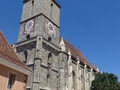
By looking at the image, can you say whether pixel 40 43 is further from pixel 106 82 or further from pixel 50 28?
pixel 106 82

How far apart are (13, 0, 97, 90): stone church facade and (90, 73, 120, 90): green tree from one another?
2.68m

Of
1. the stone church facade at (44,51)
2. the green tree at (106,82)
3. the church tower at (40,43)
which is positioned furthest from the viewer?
the green tree at (106,82)

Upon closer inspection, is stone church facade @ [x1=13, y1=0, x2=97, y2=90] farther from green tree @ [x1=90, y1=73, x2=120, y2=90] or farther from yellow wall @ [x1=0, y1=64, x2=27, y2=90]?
yellow wall @ [x1=0, y1=64, x2=27, y2=90]

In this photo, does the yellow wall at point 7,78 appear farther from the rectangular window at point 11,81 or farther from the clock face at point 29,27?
the clock face at point 29,27

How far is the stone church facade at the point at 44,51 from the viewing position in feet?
63.0

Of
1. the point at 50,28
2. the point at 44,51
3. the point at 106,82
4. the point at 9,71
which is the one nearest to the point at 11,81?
the point at 9,71

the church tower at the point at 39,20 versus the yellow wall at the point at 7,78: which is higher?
the church tower at the point at 39,20

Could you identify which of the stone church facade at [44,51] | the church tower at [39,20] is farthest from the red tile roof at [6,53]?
the church tower at [39,20]

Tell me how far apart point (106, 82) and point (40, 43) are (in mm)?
12357

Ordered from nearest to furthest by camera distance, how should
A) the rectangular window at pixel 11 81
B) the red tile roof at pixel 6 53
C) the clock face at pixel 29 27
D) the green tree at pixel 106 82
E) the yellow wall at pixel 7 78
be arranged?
the yellow wall at pixel 7 78 → the red tile roof at pixel 6 53 → the rectangular window at pixel 11 81 → the clock face at pixel 29 27 → the green tree at pixel 106 82

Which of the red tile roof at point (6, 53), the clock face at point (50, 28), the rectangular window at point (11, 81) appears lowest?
the rectangular window at point (11, 81)

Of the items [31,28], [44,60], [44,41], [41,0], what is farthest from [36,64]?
[41,0]

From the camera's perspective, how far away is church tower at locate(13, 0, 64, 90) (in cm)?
1894

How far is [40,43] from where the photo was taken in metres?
19.8
